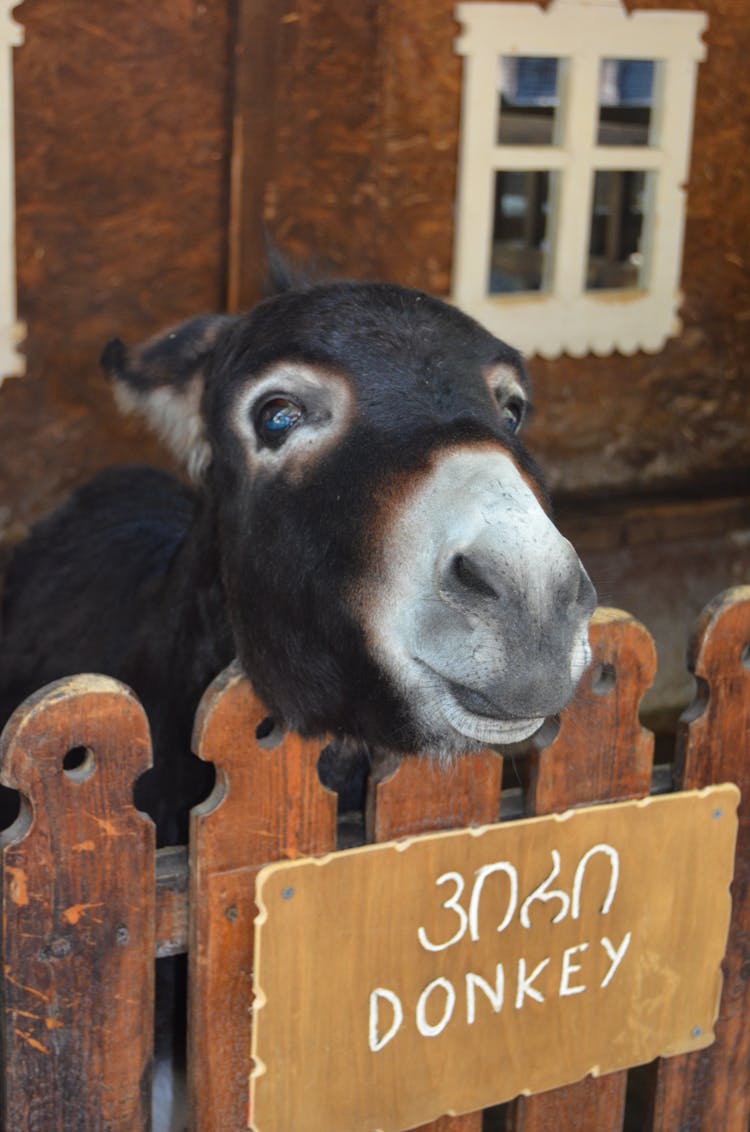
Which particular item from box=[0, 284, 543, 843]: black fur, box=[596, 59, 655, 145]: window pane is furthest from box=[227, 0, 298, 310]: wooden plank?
box=[0, 284, 543, 843]: black fur

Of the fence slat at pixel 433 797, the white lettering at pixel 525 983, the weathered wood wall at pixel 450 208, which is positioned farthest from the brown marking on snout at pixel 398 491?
the weathered wood wall at pixel 450 208

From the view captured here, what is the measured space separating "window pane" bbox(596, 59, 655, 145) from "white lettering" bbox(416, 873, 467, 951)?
390 centimetres

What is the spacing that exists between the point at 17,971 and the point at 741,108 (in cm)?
474

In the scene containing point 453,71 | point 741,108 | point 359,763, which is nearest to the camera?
point 359,763

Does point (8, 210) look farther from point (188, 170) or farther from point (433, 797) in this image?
point (433, 797)

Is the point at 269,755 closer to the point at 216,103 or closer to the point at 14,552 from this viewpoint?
the point at 14,552

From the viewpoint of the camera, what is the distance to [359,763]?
260 cm

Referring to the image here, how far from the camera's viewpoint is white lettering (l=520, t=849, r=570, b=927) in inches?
91.0

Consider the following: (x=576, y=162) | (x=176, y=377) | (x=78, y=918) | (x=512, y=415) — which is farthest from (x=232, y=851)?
(x=576, y=162)

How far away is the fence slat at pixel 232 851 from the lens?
6.81ft

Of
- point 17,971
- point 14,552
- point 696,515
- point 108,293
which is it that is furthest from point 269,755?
point 696,515

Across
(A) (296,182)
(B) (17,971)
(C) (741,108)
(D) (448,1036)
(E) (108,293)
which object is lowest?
(D) (448,1036)

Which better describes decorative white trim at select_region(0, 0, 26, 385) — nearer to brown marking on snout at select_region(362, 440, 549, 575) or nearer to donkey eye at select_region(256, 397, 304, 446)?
donkey eye at select_region(256, 397, 304, 446)

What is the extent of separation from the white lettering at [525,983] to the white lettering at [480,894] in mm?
80
